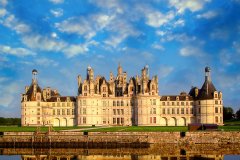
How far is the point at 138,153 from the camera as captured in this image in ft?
163

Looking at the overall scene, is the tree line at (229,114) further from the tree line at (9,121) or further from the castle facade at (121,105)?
the tree line at (9,121)

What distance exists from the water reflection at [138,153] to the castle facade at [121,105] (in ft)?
115

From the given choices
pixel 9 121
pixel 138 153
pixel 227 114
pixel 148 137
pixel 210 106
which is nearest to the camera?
pixel 138 153

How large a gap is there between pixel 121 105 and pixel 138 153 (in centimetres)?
4362

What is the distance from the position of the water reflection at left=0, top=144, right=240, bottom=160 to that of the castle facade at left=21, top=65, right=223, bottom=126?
34957mm

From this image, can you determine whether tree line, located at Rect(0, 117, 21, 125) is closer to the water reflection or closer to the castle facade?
the castle facade

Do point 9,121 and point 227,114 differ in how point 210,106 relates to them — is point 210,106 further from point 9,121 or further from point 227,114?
point 9,121

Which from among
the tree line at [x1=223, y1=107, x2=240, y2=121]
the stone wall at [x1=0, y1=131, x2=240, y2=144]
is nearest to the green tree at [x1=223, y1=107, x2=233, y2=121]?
the tree line at [x1=223, y1=107, x2=240, y2=121]

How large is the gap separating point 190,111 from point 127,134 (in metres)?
39.7

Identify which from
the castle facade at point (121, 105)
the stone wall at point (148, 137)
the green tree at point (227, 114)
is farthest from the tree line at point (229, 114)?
the stone wall at point (148, 137)

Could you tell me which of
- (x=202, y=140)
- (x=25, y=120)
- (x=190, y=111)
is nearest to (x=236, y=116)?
(x=190, y=111)

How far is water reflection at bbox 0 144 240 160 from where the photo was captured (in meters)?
45.7

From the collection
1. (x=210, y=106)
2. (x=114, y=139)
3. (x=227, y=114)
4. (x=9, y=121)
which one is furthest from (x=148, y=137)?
(x=227, y=114)

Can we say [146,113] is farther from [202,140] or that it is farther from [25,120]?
[202,140]
